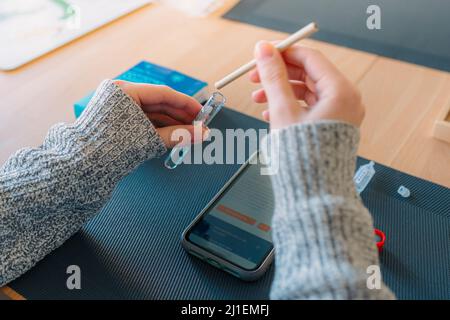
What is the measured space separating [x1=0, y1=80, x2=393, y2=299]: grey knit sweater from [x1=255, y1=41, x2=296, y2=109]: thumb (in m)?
0.03

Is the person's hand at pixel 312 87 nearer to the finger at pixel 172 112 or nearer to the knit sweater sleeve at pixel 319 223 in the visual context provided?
the knit sweater sleeve at pixel 319 223

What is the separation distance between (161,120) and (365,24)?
472mm

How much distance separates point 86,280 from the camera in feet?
1.37

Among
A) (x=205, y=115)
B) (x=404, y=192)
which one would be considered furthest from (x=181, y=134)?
(x=404, y=192)

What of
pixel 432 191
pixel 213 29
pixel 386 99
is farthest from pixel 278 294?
pixel 213 29

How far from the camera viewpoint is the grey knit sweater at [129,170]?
1.01ft

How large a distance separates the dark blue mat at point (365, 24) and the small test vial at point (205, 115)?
0.34 m

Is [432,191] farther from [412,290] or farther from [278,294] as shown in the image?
[278,294]

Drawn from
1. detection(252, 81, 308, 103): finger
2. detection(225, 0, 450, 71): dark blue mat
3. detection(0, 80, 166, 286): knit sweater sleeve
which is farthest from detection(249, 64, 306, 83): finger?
detection(225, 0, 450, 71): dark blue mat

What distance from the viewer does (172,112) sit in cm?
50

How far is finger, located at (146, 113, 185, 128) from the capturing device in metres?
0.50

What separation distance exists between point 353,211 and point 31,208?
29cm

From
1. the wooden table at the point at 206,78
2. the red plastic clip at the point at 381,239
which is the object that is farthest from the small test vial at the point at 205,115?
the red plastic clip at the point at 381,239
